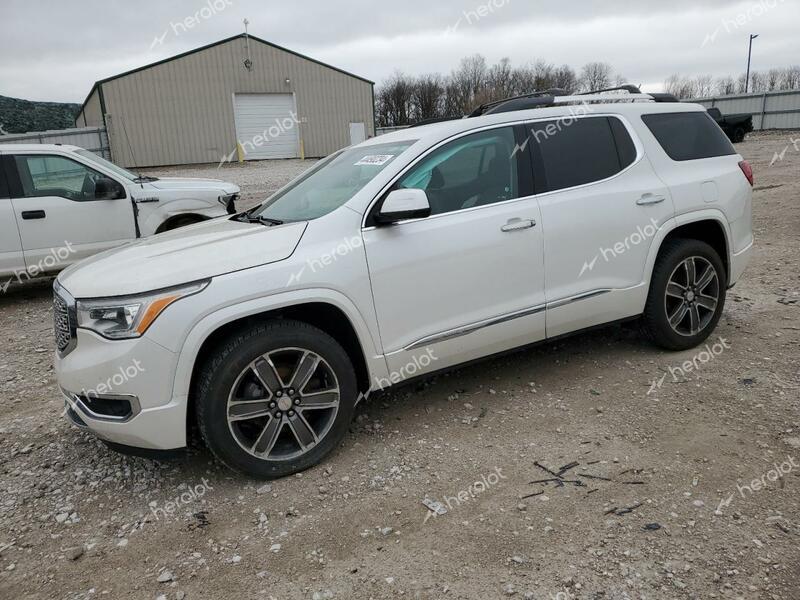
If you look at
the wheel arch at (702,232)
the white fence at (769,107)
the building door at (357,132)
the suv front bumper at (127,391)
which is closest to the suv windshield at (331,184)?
the suv front bumper at (127,391)

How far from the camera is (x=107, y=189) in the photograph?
718 cm

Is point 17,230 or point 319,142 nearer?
point 17,230

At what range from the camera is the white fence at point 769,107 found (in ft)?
92.6

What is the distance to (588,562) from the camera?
2.48 m

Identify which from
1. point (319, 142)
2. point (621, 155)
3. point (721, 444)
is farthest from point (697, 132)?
point (319, 142)

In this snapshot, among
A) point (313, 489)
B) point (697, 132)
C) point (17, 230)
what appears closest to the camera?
point (313, 489)

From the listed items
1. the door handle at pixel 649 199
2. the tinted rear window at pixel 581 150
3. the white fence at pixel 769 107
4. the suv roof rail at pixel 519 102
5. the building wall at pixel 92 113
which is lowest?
the door handle at pixel 649 199

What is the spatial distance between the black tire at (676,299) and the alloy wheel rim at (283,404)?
2470 millimetres

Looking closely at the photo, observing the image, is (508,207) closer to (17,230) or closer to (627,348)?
(627,348)

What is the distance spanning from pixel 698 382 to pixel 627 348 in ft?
2.37

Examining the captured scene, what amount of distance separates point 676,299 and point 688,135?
1236mm
